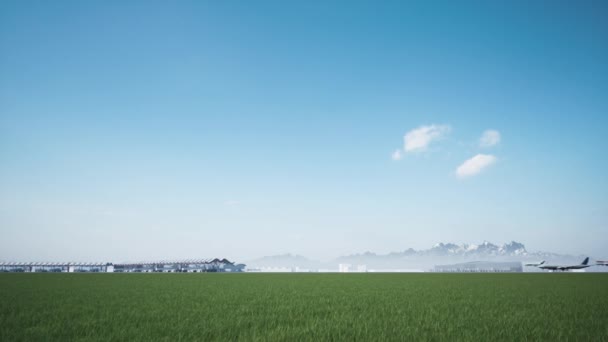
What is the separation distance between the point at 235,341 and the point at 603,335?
704 centimetres

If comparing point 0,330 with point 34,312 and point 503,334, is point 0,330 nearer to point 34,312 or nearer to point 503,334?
point 34,312

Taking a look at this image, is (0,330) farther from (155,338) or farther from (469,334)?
(469,334)

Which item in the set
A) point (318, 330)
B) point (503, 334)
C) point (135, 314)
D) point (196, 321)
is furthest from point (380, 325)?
point (135, 314)

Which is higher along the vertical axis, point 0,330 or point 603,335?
point 0,330

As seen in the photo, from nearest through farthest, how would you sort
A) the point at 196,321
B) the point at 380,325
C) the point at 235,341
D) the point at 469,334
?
1. the point at 235,341
2. the point at 469,334
3. the point at 380,325
4. the point at 196,321

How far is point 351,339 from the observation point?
19.7ft

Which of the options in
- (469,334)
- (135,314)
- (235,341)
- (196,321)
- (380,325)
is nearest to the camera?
(235,341)

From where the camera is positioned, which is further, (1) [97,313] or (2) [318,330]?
(1) [97,313]

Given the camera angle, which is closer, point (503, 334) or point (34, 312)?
point (503, 334)

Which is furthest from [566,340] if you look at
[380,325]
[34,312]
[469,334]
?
[34,312]

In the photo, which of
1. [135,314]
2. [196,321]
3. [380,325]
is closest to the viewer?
[380,325]

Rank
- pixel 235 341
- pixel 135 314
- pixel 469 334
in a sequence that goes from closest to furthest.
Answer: pixel 235 341, pixel 469 334, pixel 135 314

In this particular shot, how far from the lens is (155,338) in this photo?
6.14 m

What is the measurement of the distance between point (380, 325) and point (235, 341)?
10.8 ft
